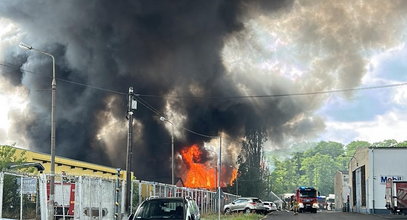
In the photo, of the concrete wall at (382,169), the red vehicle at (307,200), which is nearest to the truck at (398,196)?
the concrete wall at (382,169)

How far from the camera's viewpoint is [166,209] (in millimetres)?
19453

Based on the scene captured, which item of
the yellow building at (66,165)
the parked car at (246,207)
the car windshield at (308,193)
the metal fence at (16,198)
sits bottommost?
the parked car at (246,207)

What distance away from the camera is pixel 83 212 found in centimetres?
2558

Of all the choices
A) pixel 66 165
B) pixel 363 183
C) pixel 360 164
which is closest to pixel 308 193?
pixel 363 183

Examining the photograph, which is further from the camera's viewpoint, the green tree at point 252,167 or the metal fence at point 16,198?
the green tree at point 252,167

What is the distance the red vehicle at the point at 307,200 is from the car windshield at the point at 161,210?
4827cm

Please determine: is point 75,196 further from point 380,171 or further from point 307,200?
point 307,200

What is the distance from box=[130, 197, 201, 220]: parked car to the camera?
62.6 ft

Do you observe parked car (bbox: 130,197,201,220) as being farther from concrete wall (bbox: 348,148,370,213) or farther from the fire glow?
the fire glow

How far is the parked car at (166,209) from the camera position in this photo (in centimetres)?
1909

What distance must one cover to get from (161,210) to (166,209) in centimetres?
18

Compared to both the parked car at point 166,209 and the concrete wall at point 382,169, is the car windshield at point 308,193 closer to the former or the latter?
the concrete wall at point 382,169

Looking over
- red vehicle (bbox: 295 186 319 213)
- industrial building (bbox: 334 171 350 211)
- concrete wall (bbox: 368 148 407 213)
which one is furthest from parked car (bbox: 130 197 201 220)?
industrial building (bbox: 334 171 350 211)

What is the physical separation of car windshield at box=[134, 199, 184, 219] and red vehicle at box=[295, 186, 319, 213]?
158 ft
